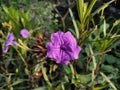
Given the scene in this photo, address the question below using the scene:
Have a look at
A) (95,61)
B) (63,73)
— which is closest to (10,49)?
(63,73)

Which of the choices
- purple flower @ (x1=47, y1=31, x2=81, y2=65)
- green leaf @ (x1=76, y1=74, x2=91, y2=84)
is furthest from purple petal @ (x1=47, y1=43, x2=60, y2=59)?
green leaf @ (x1=76, y1=74, x2=91, y2=84)

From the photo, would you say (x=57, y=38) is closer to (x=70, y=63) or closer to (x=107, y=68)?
(x=70, y=63)

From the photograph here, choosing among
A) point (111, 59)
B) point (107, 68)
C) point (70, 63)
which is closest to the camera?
point (70, 63)

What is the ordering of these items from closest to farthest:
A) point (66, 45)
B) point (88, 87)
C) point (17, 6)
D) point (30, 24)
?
1. point (66, 45)
2. point (88, 87)
3. point (30, 24)
4. point (17, 6)

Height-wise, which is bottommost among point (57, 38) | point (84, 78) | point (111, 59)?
point (84, 78)

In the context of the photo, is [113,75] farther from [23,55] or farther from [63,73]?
[23,55]

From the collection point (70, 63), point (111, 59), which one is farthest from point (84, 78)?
point (111, 59)

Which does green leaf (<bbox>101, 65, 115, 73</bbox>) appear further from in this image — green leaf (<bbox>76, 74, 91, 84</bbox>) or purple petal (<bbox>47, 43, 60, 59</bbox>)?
purple petal (<bbox>47, 43, 60, 59</bbox>)

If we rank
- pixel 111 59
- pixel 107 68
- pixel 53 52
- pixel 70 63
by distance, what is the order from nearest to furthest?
pixel 53 52 < pixel 70 63 < pixel 107 68 < pixel 111 59

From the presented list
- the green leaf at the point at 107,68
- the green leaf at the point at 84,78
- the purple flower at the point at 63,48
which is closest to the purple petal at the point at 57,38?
the purple flower at the point at 63,48
